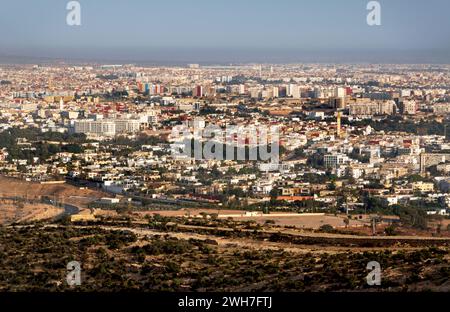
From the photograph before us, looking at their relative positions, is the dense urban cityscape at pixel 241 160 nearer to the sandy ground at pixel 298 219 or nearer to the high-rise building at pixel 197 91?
the sandy ground at pixel 298 219

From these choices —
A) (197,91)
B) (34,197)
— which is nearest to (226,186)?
(34,197)

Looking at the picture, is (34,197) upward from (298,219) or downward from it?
downward

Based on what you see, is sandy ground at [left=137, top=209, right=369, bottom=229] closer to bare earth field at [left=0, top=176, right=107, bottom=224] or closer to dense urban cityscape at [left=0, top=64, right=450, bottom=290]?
dense urban cityscape at [left=0, top=64, right=450, bottom=290]

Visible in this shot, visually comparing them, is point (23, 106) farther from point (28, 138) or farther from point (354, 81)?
point (354, 81)

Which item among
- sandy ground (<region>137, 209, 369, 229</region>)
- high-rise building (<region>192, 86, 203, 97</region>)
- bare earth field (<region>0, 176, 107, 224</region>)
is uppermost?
high-rise building (<region>192, 86, 203, 97</region>)

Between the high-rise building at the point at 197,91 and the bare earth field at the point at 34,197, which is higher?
the high-rise building at the point at 197,91

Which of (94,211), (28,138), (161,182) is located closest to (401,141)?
(161,182)

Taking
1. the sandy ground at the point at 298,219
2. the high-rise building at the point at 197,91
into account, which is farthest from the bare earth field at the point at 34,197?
the high-rise building at the point at 197,91

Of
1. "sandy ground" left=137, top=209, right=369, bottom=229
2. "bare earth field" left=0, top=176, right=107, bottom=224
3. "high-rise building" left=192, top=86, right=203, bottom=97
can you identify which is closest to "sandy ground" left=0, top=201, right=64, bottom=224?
"bare earth field" left=0, top=176, right=107, bottom=224

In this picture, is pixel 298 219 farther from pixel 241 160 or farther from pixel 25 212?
pixel 241 160

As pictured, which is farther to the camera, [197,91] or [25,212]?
[197,91]

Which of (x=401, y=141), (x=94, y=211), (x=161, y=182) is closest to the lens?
(x=94, y=211)
